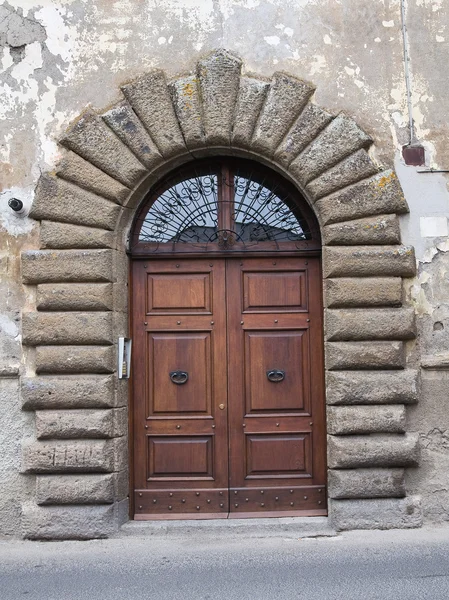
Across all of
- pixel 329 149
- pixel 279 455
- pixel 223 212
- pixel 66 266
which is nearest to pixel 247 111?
pixel 329 149

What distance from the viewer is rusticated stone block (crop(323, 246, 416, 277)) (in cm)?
566

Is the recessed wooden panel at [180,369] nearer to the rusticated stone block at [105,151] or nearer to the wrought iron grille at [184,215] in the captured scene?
the wrought iron grille at [184,215]

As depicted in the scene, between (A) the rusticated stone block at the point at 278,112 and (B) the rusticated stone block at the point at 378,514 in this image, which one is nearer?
(B) the rusticated stone block at the point at 378,514

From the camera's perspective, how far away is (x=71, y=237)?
5727 mm

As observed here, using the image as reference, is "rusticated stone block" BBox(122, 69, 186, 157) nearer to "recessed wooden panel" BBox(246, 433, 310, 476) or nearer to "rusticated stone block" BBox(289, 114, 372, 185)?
"rusticated stone block" BBox(289, 114, 372, 185)

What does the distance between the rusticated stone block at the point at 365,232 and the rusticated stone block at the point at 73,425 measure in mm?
2326

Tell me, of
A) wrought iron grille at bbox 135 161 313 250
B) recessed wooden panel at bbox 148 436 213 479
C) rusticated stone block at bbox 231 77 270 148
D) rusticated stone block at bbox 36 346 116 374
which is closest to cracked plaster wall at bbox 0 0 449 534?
rusticated stone block at bbox 231 77 270 148

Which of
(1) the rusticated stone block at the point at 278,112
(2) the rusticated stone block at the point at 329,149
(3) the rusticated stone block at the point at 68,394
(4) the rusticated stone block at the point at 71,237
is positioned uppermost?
(1) the rusticated stone block at the point at 278,112

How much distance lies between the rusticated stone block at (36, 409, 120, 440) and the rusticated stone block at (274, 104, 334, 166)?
8.36ft

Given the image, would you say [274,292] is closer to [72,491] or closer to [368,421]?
[368,421]

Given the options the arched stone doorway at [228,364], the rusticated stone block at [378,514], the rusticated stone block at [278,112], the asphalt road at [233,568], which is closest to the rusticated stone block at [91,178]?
the arched stone doorway at [228,364]

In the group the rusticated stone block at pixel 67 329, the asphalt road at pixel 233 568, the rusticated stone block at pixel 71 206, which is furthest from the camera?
the rusticated stone block at pixel 71 206

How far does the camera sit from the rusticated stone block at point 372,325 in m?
5.62

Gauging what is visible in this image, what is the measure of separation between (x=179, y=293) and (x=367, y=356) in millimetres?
1657
